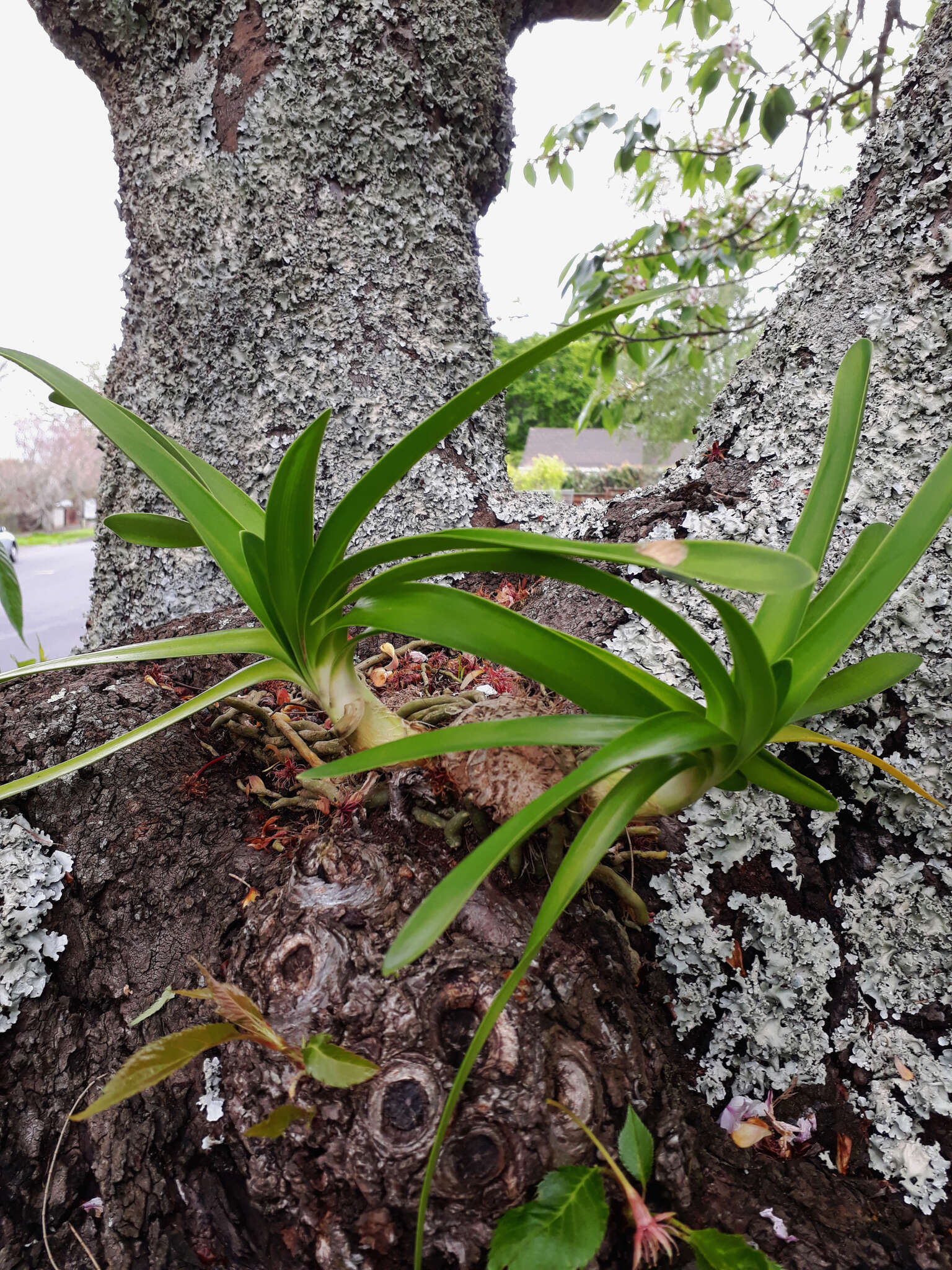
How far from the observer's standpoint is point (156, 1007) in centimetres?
60

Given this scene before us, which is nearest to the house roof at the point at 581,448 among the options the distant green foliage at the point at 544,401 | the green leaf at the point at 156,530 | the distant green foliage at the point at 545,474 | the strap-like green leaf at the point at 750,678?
the distant green foliage at the point at 544,401

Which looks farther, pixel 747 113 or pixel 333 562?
pixel 747 113

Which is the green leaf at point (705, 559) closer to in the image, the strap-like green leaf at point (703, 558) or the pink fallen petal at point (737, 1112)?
the strap-like green leaf at point (703, 558)

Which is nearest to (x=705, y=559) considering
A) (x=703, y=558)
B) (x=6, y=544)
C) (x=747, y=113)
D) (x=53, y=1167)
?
(x=703, y=558)

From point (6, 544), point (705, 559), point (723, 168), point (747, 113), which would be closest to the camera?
point (705, 559)

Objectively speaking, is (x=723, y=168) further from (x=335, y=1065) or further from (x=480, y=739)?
(x=335, y=1065)

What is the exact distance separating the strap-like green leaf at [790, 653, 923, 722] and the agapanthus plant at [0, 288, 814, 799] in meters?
0.14

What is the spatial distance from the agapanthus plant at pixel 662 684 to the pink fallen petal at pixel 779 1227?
0.89 ft

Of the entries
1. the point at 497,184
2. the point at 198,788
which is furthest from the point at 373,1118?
the point at 497,184

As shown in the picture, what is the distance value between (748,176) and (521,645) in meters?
2.37

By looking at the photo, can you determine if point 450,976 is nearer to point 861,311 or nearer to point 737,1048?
point 737,1048

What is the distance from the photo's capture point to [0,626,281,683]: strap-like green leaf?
610 mm

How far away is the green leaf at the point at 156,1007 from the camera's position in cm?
60

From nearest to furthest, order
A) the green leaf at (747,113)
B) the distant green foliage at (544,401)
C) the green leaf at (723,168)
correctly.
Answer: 1. the green leaf at (747,113)
2. the green leaf at (723,168)
3. the distant green foliage at (544,401)
